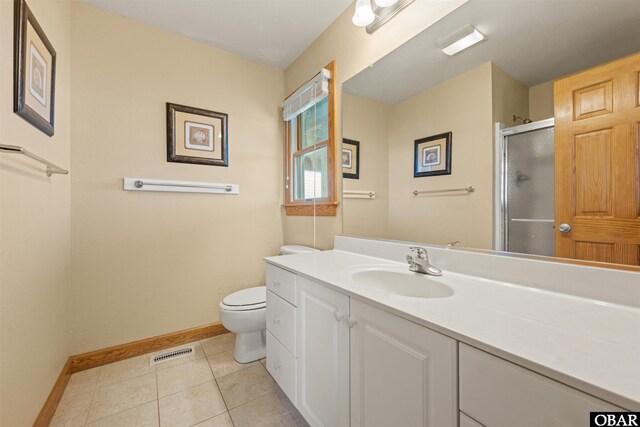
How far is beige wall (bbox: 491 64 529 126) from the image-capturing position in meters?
0.90

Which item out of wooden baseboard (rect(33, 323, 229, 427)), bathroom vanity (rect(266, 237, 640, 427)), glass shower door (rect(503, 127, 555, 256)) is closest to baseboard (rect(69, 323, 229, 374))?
wooden baseboard (rect(33, 323, 229, 427))

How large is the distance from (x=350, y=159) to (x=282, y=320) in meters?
1.05

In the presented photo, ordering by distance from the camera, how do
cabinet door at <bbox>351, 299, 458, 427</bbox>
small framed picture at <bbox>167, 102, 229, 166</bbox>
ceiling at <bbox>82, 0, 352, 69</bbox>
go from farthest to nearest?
small framed picture at <bbox>167, 102, 229, 166</bbox> < ceiling at <bbox>82, 0, 352, 69</bbox> < cabinet door at <bbox>351, 299, 458, 427</bbox>

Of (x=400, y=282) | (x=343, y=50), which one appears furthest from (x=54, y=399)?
(x=343, y=50)

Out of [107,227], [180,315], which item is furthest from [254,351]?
[107,227]

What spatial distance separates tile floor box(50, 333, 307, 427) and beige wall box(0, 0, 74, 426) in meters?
0.19

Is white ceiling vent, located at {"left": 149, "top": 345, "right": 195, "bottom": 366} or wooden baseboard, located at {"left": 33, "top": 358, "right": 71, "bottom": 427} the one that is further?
white ceiling vent, located at {"left": 149, "top": 345, "right": 195, "bottom": 366}

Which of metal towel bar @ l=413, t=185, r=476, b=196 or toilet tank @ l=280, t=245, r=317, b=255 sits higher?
metal towel bar @ l=413, t=185, r=476, b=196

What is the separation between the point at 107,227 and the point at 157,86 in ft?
3.55

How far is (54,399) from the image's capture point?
52.6 inches

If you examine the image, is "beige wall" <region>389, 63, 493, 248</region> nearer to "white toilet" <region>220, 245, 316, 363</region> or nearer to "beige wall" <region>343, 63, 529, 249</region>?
"beige wall" <region>343, 63, 529, 249</region>

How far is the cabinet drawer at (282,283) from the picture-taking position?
3.96 ft

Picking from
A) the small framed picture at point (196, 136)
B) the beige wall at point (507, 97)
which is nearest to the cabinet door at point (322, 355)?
the beige wall at point (507, 97)

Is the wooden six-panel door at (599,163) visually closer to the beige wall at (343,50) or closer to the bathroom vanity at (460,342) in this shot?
the bathroom vanity at (460,342)
